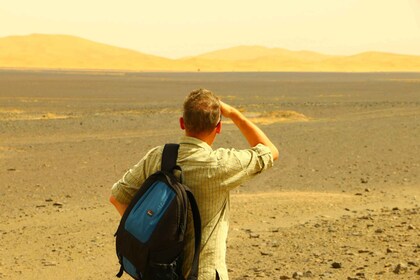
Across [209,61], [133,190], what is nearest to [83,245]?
[133,190]

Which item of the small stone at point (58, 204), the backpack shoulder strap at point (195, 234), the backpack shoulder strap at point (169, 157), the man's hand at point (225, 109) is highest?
the man's hand at point (225, 109)

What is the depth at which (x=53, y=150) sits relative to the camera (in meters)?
16.6

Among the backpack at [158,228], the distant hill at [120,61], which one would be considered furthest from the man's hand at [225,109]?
the distant hill at [120,61]

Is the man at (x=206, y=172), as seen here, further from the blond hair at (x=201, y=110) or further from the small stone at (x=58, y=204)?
the small stone at (x=58, y=204)

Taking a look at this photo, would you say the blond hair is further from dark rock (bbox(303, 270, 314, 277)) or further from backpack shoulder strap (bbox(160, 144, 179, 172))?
dark rock (bbox(303, 270, 314, 277))

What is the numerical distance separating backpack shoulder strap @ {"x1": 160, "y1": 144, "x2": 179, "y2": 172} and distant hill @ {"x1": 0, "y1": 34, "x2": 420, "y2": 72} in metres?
123

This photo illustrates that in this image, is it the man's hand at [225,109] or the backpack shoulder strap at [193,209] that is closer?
the backpack shoulder strap at [193,209]

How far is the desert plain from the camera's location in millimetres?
6691

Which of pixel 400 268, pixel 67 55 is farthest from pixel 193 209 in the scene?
pixel 67 55

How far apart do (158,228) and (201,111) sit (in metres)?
0.51

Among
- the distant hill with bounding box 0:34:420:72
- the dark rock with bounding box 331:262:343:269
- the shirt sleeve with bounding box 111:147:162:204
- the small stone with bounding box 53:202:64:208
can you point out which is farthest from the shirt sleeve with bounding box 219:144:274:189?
the distant hill with bounding box 0:34:420:72

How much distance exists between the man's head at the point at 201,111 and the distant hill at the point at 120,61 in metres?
123

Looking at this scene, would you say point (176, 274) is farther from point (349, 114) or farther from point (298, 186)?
point (349, 114)

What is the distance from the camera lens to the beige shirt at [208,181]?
119 inches
